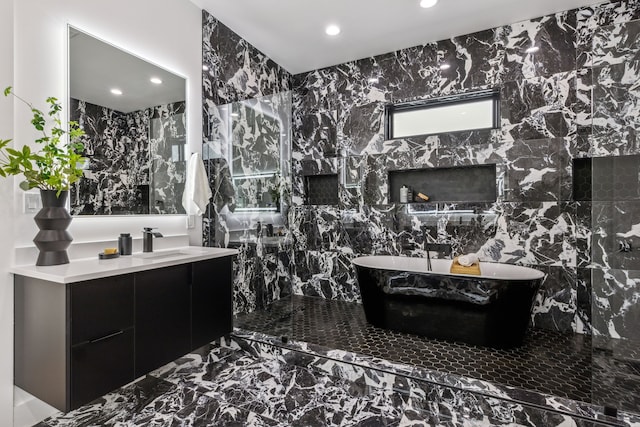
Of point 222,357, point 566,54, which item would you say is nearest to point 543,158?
point 566,54

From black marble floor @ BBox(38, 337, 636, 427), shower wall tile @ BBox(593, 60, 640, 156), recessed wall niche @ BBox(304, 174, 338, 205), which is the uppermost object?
shower wall tile @ BBox(593, 60, 640, 156)

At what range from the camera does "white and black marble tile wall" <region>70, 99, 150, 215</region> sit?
2.14 m

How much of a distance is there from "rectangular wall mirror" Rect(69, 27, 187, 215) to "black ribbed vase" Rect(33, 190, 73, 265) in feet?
0.86

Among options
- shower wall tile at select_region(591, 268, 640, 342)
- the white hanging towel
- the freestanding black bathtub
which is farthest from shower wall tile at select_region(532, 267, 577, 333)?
the white hanging towel

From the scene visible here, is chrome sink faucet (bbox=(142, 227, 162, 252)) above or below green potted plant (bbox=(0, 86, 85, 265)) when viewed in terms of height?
below

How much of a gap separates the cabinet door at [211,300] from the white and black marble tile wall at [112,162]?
687 millimetres

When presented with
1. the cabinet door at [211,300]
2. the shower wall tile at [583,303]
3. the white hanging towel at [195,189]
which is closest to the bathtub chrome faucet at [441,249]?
the shower wall tile at [583,303]

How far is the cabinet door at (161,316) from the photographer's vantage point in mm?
1922

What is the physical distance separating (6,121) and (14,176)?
30cm

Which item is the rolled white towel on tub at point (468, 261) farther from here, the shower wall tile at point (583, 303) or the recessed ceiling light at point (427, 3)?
the recessed ceiling light at point (427, 3)

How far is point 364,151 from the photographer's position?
3.94 metres

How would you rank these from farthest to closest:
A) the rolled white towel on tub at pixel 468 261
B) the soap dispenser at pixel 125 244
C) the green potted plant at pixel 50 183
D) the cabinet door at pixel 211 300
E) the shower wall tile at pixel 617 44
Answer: the rolled white towel on tub at pixel 468 261
the cabinet door at pixel 211 300
the soap dispenser at pixel 125 244
the shower wall tile at pixel 617 44
the green potted plant at pixel 50 183

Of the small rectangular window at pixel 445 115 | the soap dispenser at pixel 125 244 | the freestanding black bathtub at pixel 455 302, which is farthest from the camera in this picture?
the small rectangular window at pixel 445 115

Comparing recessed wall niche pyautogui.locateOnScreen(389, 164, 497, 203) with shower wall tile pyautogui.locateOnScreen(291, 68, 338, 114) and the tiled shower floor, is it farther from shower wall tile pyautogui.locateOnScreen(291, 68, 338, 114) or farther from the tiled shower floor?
the tiled shower floor
